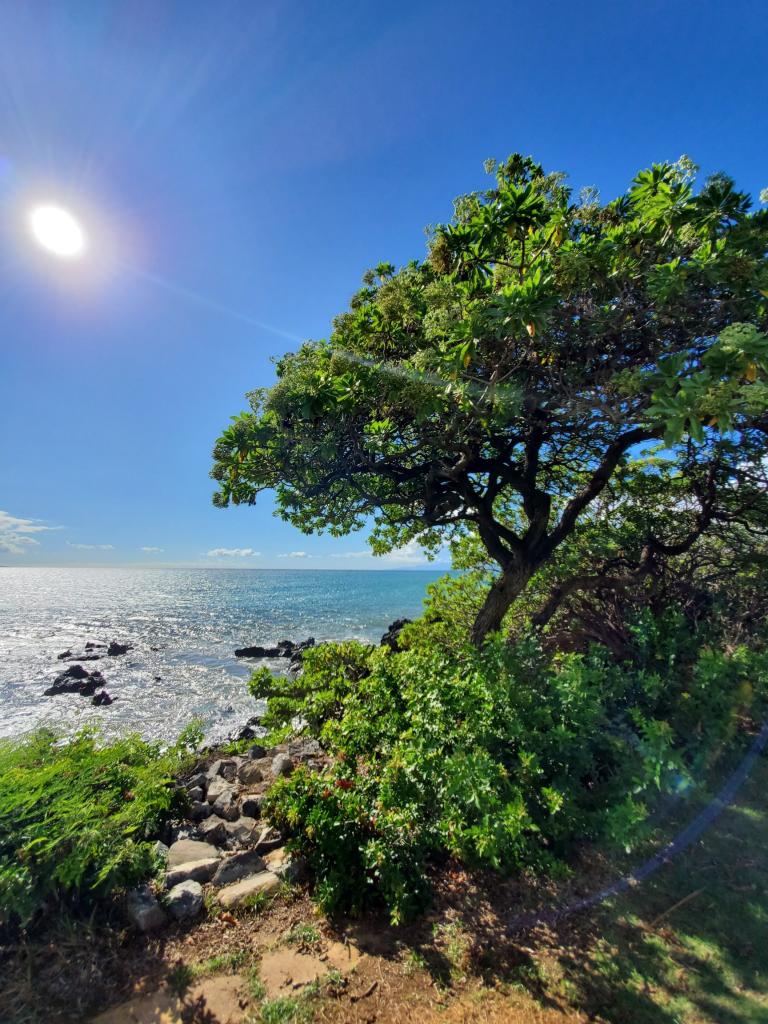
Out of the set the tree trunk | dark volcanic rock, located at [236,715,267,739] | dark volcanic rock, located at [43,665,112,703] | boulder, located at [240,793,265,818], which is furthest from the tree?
dark volcanic rock, located at [43,665,112,703]

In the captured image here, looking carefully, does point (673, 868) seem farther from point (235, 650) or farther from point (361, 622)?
point (361, 622)

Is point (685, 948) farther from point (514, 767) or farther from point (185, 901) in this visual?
point (185, 901)

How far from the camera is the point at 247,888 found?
450cm

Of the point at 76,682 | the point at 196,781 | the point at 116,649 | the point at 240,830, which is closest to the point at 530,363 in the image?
the point at 240,830

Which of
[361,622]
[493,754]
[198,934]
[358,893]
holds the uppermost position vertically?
[493,754]

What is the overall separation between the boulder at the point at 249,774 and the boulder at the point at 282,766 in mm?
352

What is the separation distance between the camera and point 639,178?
15.4ft

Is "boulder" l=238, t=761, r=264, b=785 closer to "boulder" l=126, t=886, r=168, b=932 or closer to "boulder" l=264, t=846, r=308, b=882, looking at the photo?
"boulder" l=264, t=846, r=308, b=882

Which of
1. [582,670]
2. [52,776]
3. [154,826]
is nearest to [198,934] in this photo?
[154,826]

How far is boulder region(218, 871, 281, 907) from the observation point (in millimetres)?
4367

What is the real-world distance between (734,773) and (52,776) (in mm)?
8353

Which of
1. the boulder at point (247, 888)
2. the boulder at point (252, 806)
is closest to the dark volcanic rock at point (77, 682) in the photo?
the boulder at point (252, 806)

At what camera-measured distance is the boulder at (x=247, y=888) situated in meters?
4.37

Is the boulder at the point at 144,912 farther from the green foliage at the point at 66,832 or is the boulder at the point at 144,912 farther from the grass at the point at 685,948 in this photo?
the grass at the point at 685,948
